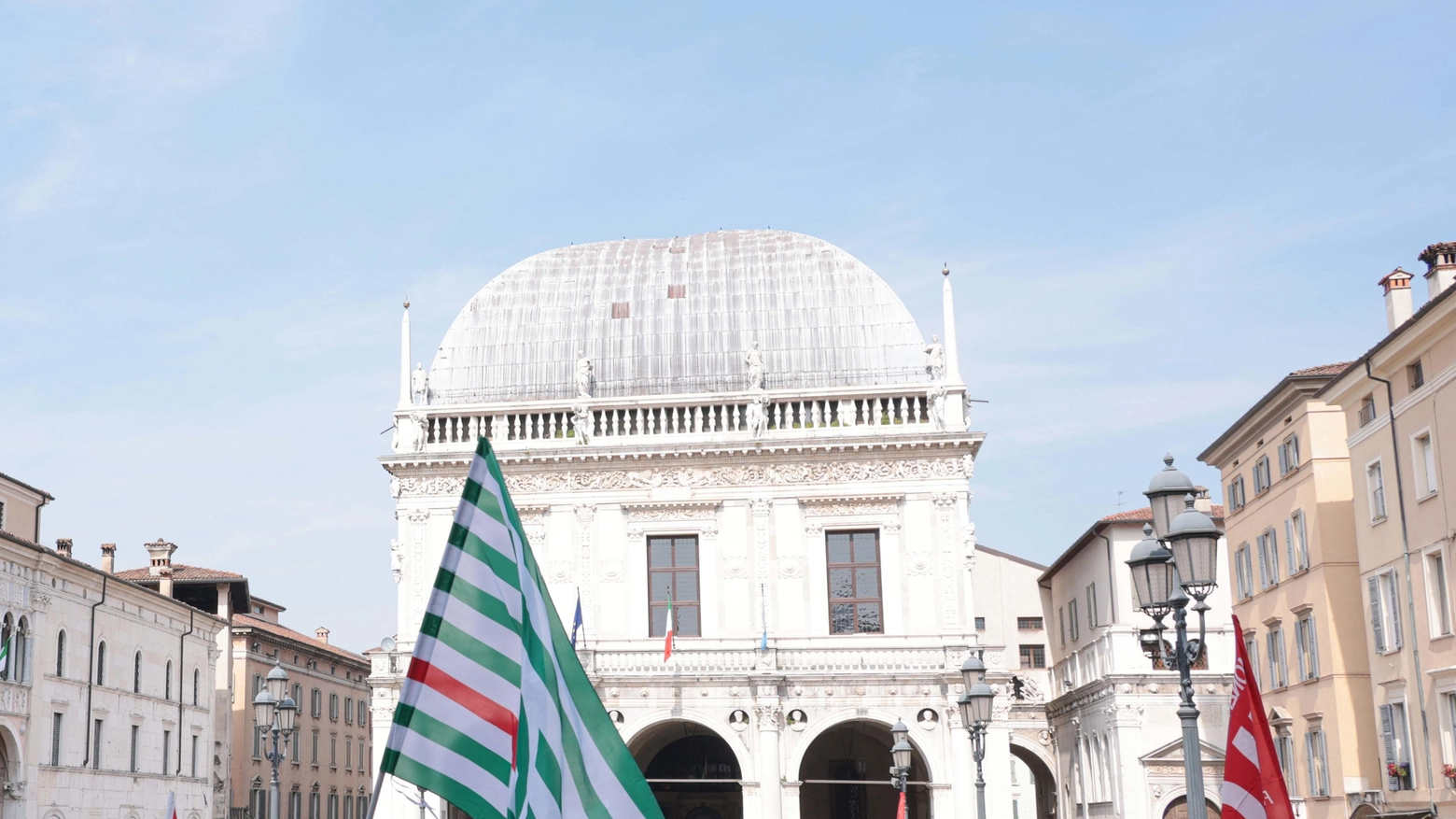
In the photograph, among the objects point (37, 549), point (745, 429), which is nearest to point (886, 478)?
point (745, 429)

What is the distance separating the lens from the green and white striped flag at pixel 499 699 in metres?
6.81

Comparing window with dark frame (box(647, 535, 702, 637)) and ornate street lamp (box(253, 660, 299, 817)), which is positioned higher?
window with dark frame (box(647, 535, 702, 637))

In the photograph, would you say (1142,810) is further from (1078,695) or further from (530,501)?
(530,501)

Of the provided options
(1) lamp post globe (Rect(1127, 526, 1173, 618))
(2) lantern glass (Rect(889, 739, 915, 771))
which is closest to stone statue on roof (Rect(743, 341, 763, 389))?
(2) lantern glass (Rect(889, 739, 915, 771))

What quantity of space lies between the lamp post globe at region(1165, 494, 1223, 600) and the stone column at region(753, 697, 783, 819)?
24952 mm

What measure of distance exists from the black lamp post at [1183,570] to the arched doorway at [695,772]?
31.2 meters

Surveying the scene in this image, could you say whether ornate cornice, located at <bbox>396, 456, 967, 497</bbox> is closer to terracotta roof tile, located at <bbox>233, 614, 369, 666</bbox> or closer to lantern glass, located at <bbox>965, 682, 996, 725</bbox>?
lantern glass, located at <bbox>965, 682, 996, 725</bbox>

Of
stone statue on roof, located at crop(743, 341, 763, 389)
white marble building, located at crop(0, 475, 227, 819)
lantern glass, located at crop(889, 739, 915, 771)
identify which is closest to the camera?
lantern glass, located at crop(889, 739, 915, 771)

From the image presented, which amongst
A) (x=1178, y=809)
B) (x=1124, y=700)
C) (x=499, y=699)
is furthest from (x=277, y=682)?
(x=1178, y=809)

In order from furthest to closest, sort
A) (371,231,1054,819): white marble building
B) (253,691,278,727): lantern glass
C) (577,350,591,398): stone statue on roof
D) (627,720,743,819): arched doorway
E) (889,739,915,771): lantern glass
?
(627,720,743,819): arched doorway
(577,350,591,398): stone statue on roof
(371,231,1054,819): white marble building
(889,739,915,771): lantern glass
(253,691,278,727): lantern glass

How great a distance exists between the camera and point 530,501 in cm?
4222

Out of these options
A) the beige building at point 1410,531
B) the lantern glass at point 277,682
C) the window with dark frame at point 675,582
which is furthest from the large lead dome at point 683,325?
the lantern glass at point 277,682

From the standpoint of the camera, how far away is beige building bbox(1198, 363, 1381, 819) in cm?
3231

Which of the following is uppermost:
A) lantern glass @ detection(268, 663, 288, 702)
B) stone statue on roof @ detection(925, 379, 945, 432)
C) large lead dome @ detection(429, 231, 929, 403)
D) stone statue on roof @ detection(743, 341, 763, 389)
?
large lead dome @ detection(429, 231, 929, 403)
